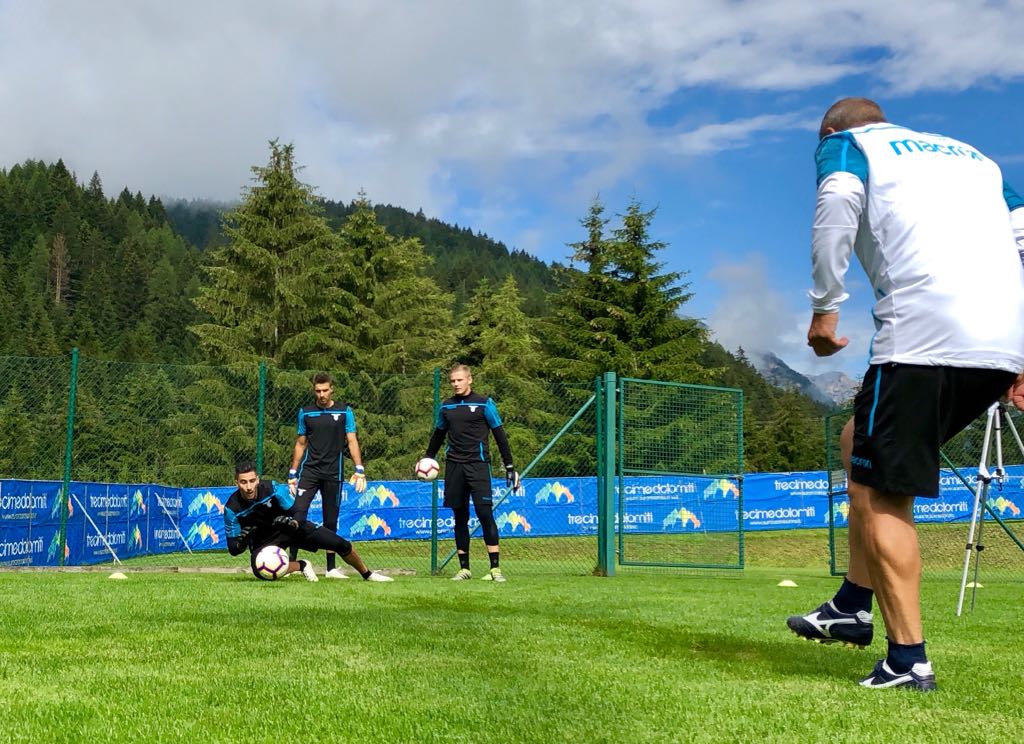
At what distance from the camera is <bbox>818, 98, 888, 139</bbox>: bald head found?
134 inches

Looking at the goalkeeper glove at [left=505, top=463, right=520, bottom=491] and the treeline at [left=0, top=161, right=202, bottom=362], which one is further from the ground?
the treeline at [left=0, top=161, right=202, bottom=362]

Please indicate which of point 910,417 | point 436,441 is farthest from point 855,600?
point 436,441

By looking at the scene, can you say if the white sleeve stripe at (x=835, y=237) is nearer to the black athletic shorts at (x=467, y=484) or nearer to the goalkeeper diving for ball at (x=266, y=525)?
the goalkeeper diving for ball at (x=266, y=525)

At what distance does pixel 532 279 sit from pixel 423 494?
108099mm

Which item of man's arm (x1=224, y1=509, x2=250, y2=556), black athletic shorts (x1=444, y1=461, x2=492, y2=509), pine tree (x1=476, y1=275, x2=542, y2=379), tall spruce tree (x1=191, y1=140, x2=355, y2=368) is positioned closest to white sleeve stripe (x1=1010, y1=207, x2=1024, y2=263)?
man's arm (x1=224, y1=509, x2=250, y2=556)

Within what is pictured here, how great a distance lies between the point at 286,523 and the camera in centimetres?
816

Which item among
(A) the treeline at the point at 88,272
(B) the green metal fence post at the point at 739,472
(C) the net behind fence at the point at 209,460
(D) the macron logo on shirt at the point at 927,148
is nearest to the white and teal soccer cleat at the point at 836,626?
(D) the macron logo on shirt at the point at 927,148

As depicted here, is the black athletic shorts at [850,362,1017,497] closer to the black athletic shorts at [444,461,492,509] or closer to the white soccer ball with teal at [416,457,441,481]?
the white soccer ball with teal at [416,457,441,481]

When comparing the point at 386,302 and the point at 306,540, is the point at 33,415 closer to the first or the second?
the point at 306,540

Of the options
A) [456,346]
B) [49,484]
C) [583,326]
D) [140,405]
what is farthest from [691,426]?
[456,346]

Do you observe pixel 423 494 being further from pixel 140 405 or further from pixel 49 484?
pixel 49 484

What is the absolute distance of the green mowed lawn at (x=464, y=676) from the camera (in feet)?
7.85

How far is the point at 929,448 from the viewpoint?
2.97 m

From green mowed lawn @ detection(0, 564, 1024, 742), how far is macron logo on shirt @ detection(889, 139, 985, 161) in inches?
67.4
